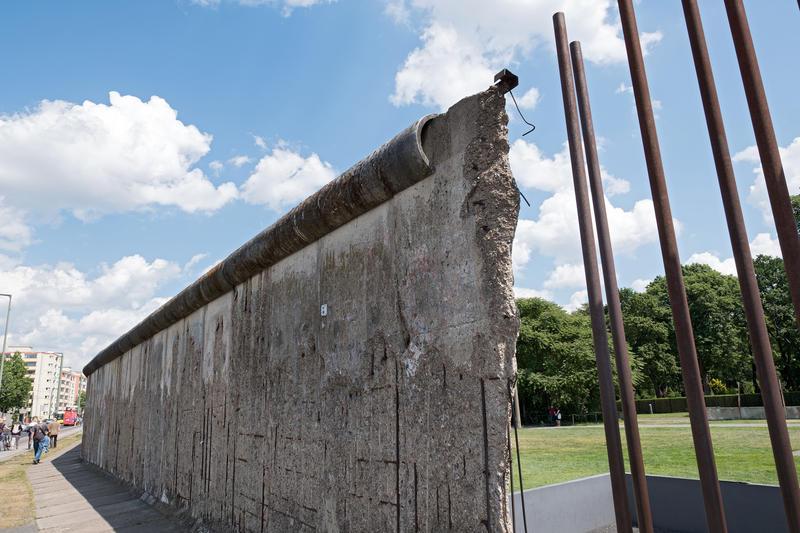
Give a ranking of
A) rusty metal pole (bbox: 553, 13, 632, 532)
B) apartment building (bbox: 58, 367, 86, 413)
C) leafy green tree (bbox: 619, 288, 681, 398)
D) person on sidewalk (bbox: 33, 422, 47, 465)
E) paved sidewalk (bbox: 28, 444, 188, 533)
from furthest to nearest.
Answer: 1. apartment building (bbox: 58, 367, 86, 413)
2. leafy green tree (bbox: 619, 288, 681, 398)
3. person on sidewalk (bbox: 33, 422, 47, 465)
4. paved sidewalk (bbox: 28, 444, 188, 533)
5. rusty metal pole (bbox: 553, 13, 632, 532)

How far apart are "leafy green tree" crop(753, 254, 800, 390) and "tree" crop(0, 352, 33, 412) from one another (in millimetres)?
70801

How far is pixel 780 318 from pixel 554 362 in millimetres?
13647

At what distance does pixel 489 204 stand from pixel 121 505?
27.4 ft

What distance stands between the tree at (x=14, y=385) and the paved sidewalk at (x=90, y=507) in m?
58.6

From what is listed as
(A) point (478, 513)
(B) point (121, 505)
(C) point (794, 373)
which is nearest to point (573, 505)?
(A) point (478, 513)

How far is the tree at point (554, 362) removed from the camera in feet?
120

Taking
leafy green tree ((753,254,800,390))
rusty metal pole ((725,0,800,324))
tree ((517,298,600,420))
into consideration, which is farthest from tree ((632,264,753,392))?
rusty metal pole ((725,0,800,324))

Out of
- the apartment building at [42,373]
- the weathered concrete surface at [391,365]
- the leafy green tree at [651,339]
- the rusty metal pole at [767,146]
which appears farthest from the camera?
the apartment building at [42,373]

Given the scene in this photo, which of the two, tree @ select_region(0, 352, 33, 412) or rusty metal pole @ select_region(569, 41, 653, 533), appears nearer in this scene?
rusty metal pole @ select_region(569, 41, 653, 533)

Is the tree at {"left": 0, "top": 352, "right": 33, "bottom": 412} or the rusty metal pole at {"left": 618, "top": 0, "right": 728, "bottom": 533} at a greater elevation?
the tree at {"left": 0, "top": 352, "right": 33, "bottom": 412}

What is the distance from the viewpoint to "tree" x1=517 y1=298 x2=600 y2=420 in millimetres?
36625

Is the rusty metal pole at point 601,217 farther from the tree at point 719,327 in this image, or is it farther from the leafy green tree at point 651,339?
the leafy green tree at point 651,339

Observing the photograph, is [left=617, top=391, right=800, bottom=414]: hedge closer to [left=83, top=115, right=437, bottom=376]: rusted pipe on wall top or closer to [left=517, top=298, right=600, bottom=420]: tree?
[left=517, top=298, right=600, bottom=420]: tree

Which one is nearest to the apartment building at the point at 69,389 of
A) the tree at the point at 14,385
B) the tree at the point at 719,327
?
the tree at the point at 14,385
